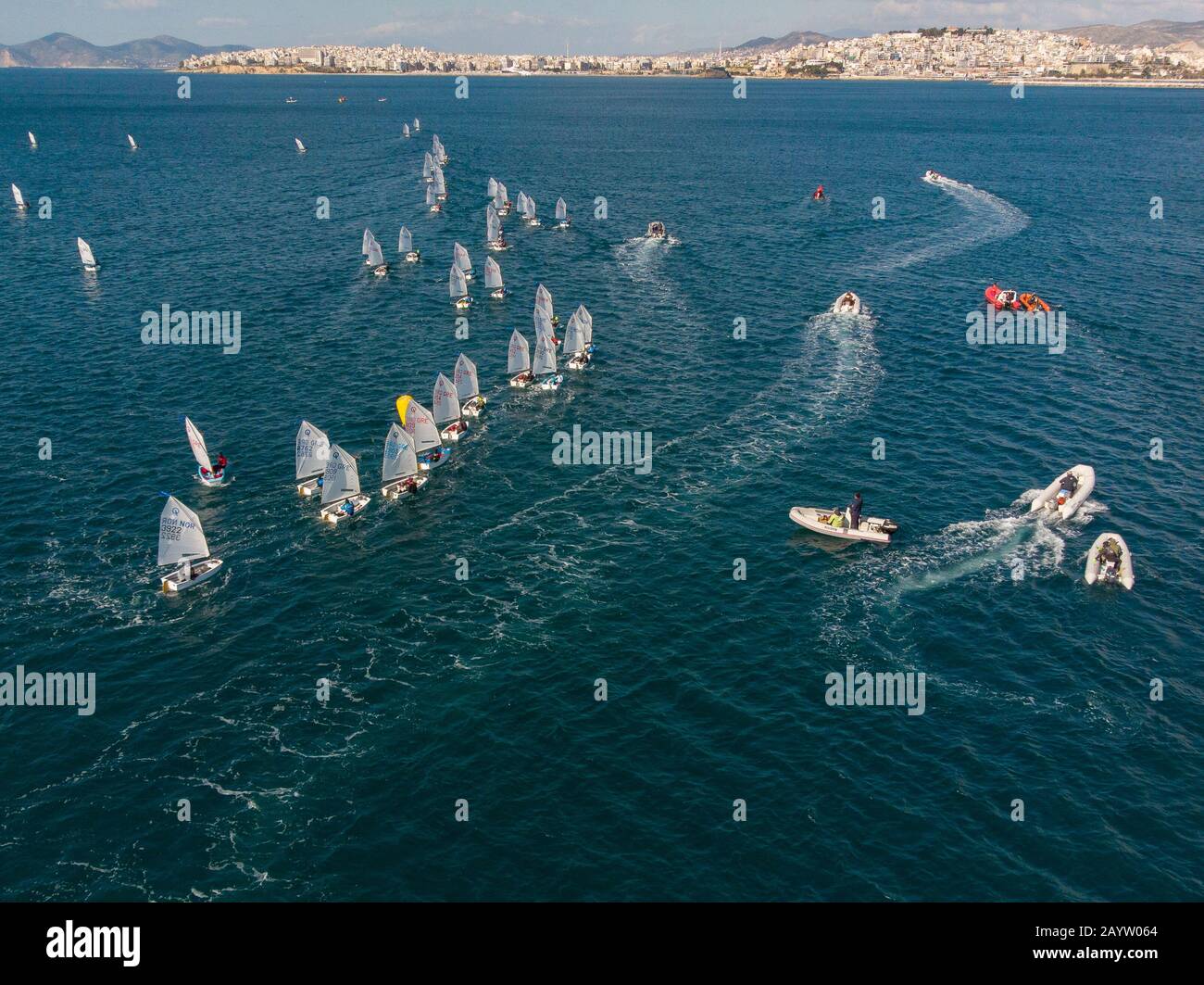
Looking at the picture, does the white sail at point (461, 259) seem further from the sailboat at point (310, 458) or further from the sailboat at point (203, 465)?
the sailboat at point (203, 465)

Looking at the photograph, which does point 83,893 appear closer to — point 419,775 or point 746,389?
point 419,775

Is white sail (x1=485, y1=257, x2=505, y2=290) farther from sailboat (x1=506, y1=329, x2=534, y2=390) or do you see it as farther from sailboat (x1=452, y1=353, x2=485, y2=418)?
sailboat (x1=452, y1=353, x2=485, y2=418)

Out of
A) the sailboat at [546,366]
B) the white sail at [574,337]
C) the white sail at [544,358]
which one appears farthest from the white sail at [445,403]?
the white sail at [574,337]

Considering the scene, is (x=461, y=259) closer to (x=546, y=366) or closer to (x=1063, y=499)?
(x=546, y=366)

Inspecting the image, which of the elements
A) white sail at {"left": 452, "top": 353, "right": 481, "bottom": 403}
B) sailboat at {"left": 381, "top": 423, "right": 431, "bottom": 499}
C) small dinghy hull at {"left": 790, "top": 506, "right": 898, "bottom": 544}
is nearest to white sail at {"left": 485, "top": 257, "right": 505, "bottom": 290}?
white sail at {"left": 452, "top": 353, "right": 481, "bottom": 403}

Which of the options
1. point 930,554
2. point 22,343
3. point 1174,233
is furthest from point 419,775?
point 1174,233
